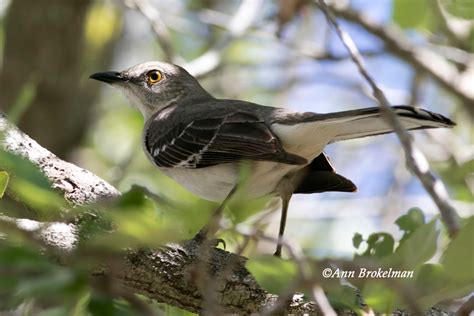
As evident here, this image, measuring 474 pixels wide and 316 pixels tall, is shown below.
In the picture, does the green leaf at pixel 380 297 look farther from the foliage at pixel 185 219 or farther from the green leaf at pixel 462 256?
the green leaf at pixel 462 256

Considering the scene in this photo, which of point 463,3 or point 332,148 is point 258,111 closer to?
point 463,3

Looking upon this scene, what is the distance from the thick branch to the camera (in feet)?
11.1

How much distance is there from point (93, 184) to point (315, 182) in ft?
5.70

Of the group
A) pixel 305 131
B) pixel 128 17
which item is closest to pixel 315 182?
pixel 305 131

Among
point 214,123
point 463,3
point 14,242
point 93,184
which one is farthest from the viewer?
point 214,123

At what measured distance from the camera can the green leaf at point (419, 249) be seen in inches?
113

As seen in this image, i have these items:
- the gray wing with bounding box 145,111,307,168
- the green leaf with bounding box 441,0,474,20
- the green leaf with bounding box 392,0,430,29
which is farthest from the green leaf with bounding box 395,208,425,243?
the green leaf with bounding box 392,0,430,29

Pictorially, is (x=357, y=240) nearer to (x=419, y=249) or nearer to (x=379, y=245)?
(x=379, y=245)

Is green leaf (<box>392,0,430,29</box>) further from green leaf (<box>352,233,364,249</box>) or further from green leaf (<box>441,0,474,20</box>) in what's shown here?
green leaf (<box>352,233,364,249</box>)

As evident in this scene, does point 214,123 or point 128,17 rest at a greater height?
point 128,17

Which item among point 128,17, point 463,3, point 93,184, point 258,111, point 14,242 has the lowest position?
point 14,242

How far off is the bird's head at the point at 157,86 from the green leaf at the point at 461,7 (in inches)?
130

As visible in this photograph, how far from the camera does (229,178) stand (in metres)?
4.79

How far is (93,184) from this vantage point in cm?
371
